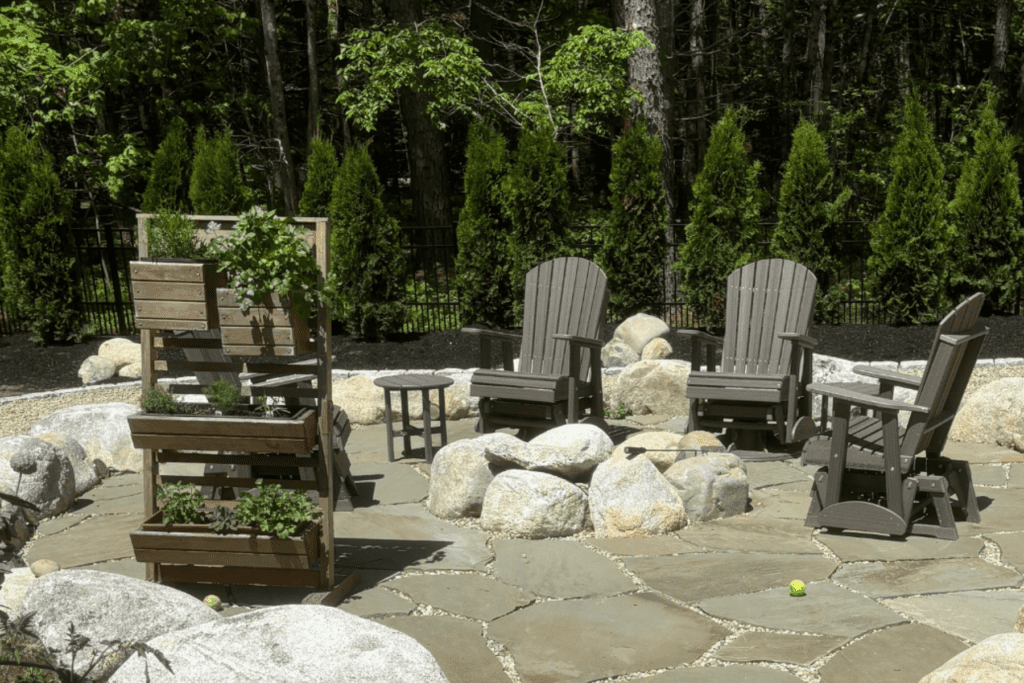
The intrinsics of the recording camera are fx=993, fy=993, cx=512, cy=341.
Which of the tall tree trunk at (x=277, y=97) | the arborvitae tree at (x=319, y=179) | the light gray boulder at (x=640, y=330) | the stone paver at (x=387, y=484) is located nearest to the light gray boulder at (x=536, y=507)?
the stone paver at (x=387, y=484)

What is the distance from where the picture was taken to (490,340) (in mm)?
6426

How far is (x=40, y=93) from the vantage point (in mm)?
12070

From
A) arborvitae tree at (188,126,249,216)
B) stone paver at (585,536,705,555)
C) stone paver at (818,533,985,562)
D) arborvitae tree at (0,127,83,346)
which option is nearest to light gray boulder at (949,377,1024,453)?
stone paver at (818,533,985,562)

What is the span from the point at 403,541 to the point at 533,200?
516cm

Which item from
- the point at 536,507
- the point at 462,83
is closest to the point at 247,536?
the point at 536,507

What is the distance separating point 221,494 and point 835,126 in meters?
13.7

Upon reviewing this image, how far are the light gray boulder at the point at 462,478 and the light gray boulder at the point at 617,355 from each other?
10.9 feet

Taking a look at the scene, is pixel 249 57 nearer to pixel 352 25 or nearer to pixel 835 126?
pixel 352 25

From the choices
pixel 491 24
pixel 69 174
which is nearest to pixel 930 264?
pixel 491 24

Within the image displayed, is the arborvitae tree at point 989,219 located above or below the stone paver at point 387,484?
above

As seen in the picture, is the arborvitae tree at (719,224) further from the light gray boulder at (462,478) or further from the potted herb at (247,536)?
the potted herb at (247,536)

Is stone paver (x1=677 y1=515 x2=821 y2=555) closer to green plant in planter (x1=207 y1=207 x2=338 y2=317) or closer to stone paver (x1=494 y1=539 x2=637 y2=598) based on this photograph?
stone paver (x1=494 y1=539 x2=637 y2=598)

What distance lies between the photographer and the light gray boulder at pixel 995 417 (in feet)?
19.1

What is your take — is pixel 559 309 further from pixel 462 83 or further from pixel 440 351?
pixel 462 83
